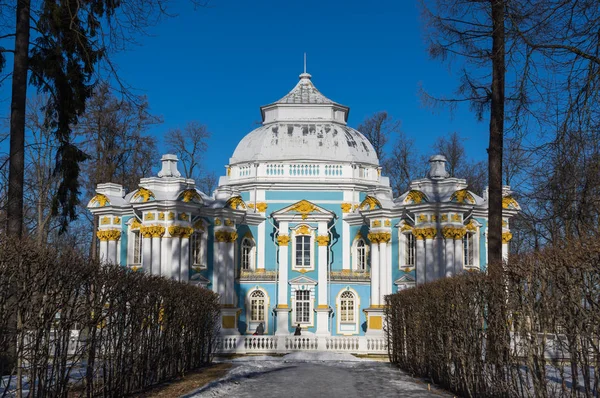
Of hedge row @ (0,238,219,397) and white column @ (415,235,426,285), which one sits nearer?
hedge row @ (0,238,219,397)

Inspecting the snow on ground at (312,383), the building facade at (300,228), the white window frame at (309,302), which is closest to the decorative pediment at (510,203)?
the building facade at (300,228)

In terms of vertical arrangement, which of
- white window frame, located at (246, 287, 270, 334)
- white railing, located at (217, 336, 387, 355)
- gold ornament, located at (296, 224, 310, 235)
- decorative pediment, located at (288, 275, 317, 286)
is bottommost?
white railing, located at (217, 336, 387, 355)

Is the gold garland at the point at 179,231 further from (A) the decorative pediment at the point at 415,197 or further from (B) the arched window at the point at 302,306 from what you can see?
(A) the decorative pediment at the point at 415,197

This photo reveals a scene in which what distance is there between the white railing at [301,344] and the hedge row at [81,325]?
9.95 m

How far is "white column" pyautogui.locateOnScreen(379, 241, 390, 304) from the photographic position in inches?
1331

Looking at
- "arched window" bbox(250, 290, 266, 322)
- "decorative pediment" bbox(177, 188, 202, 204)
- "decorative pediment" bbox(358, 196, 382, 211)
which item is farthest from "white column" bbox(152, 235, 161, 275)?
"decorative pediment" bbox(358, 196, 382, 211)

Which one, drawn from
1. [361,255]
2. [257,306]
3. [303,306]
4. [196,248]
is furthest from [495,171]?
[361,255]

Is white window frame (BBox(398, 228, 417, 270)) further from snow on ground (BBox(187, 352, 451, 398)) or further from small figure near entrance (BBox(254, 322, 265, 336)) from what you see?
snow on ground (BBox(187, 352, 451, 398))

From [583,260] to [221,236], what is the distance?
26.1m

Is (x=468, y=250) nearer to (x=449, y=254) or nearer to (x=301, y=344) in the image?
(x=449, y=254)

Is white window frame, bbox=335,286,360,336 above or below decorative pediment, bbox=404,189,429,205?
below

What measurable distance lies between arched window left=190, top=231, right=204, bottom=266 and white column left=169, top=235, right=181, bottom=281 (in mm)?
1377

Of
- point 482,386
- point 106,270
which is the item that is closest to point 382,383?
point 482,386

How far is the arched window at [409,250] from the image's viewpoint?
33.4m
